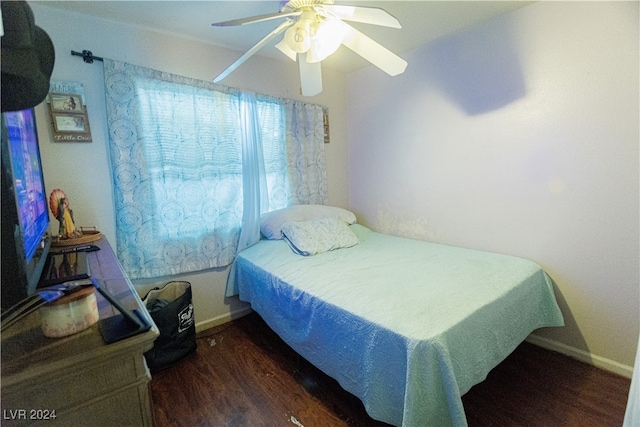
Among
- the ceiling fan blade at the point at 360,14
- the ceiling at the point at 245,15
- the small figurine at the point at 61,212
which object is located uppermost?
the ceiling at the point at 245,15

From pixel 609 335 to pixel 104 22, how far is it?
383 cm

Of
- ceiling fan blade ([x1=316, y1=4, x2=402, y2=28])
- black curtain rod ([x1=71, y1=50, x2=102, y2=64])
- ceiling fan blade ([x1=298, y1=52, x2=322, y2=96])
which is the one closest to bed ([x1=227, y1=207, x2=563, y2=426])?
ceiling fan blade ([x1=298, y1=52, x2=322, y2=96])

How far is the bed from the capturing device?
3.78 feet

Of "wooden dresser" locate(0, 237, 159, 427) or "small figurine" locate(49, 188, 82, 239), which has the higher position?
"small figurine" locate(49, 188, 82, 239)

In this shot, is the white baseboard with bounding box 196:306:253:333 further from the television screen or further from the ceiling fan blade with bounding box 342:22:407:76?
the ceiling fan blade with bounding box 342:22:407:76

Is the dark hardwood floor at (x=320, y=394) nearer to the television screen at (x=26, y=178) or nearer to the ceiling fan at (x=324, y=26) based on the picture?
the television screen at (x=26, y=178)

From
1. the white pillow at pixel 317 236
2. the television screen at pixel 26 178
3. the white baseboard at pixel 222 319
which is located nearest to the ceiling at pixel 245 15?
the television screen at pixel 26 178

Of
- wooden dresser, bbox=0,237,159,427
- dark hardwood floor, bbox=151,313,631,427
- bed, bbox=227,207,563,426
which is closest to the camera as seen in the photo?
wooden dresser, bbox=0,237,159,427

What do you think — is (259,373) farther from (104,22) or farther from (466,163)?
(104,22)

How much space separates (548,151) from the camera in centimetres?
190

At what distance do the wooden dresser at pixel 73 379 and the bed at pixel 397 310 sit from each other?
0.88 metres

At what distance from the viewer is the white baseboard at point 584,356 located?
1.76 m

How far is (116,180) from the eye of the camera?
192 centimetres

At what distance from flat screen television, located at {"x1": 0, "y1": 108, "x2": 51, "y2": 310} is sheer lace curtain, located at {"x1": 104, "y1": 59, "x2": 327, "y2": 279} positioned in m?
0.84
